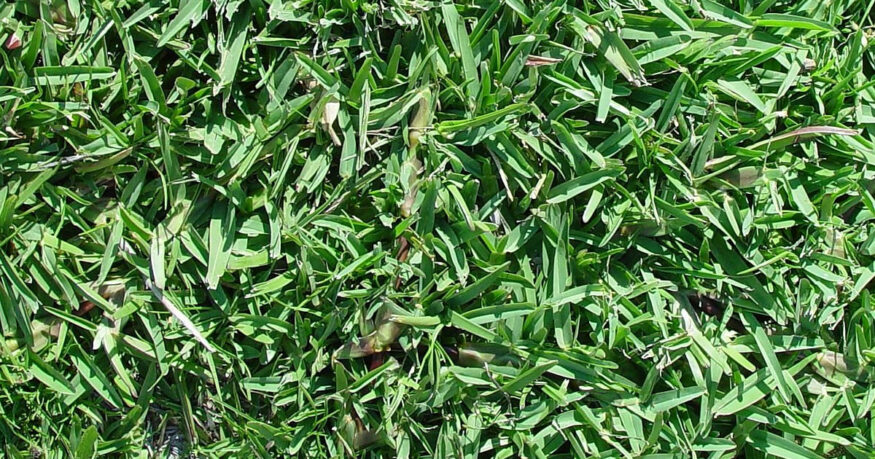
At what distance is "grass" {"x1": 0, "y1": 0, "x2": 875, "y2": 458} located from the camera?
1634mm

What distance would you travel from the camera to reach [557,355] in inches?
65.7

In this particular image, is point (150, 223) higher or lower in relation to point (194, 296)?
higher

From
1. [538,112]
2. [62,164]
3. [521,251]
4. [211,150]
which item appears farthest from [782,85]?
[62,164]

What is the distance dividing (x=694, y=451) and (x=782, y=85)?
83cm

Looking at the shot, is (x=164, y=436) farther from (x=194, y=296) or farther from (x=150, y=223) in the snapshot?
(x=150, y=223)

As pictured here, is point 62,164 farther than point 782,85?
No

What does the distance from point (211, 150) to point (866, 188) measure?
1.46m

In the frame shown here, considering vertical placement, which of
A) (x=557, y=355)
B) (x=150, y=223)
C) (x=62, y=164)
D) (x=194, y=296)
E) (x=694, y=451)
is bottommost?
(x=694, y=451)

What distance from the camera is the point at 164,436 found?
173cm

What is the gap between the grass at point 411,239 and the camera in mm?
1634

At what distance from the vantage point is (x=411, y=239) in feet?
5.47

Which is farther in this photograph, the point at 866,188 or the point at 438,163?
the point at 866,188

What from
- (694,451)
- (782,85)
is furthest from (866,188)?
(694,451)

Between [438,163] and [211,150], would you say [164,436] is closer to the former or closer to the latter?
[211,150]
